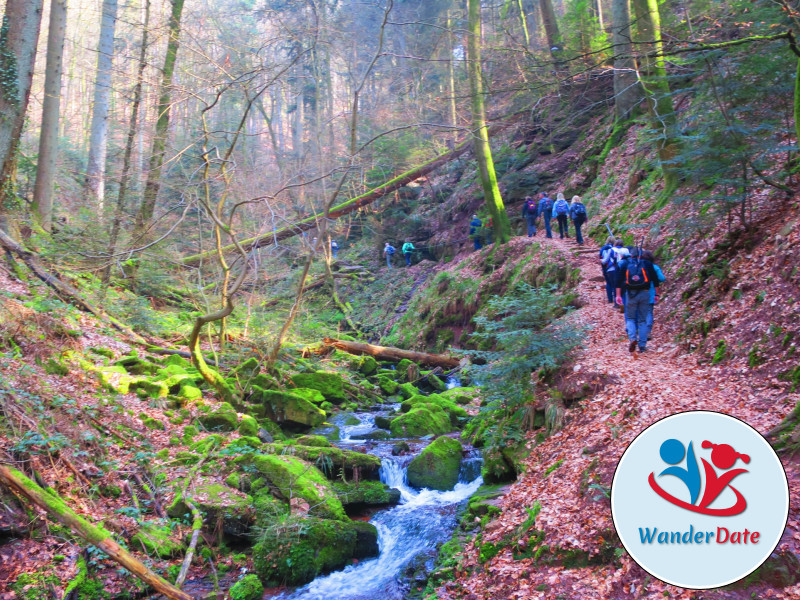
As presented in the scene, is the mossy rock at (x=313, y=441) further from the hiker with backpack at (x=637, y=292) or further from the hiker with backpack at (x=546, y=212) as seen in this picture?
the hiker with backpack at (x=546, y=212)

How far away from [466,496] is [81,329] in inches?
329

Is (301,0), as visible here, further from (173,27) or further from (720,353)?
(720,353)

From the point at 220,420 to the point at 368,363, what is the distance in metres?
7.40

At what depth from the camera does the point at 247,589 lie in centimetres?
612

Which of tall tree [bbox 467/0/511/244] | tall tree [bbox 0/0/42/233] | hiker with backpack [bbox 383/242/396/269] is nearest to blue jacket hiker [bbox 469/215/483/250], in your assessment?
tall tree [bbox 467/0/511/244]

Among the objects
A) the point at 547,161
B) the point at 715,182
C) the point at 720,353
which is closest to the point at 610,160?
the point at 547,161

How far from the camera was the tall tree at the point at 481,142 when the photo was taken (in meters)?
16.2

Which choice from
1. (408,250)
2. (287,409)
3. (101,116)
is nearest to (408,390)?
(287,409)

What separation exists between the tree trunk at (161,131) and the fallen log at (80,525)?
736cm

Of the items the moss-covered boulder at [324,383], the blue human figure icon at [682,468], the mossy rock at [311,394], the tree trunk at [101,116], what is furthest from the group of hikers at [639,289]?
the tree trunk at [101,116]

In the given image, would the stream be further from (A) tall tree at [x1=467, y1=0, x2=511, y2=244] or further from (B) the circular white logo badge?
(A) tall tree at [x1=467, y1=0, x2=511, y2=244]

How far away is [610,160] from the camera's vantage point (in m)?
17.6

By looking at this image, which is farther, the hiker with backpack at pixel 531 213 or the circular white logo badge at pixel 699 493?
the hiker with backpack at pixel 531 213

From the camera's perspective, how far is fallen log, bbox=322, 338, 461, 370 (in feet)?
55.8
